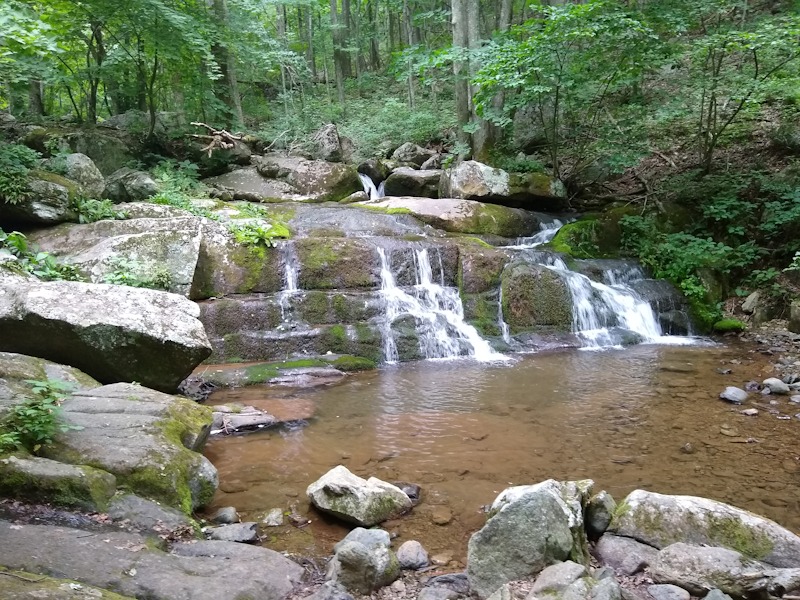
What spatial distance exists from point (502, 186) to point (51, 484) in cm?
1136

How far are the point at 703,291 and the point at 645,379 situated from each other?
427 cm

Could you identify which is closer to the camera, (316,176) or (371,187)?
(316,176)

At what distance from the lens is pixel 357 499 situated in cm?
393

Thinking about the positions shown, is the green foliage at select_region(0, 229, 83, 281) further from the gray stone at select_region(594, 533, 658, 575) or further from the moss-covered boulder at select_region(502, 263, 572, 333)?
the gray stone at select_region(594, 533, 658, 575)

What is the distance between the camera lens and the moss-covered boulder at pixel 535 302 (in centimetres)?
994

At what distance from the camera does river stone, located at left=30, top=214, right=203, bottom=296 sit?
8.14 m

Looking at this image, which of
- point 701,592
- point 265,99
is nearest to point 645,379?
point 701,592

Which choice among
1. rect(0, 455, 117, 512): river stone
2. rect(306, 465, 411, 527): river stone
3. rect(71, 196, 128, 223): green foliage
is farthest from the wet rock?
rect(71, 196, 128, 223): green foliage

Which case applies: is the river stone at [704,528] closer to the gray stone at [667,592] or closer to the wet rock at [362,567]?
the gray stone at [667,592]

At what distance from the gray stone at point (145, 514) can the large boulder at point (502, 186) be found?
10637mm

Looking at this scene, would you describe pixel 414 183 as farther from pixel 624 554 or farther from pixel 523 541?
pixel 523 541

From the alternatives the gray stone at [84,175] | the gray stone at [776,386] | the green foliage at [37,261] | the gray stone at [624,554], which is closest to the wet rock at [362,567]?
the gray stone at [624,554]

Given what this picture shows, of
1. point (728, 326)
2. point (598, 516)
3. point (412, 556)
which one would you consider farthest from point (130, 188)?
point (728, 326)

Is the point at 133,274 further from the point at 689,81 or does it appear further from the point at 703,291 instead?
the point at 689,81
